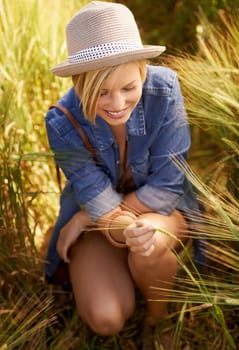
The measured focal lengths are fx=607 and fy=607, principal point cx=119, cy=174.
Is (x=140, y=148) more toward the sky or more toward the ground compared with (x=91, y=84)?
more toward the ground

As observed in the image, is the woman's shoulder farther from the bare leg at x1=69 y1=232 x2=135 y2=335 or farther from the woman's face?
the bare leg at x1=69 y1=232 x2=135 y2=335

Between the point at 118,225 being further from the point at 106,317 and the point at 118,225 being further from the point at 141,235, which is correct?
the point at 106,317

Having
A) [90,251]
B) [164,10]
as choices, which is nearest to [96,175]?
[90,251]

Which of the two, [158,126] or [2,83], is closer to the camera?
[158,126]

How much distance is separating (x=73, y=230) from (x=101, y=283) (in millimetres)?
164

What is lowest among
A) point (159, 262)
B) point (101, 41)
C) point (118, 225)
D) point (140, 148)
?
point (159, 262)

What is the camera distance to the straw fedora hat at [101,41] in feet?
4.17

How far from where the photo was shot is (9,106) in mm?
1801

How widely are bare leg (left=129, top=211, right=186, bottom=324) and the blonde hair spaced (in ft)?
1.10

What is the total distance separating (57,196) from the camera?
2.08m

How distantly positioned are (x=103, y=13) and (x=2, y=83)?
2.35 ft

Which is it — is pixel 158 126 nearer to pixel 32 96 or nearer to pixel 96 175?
pixel 96 175

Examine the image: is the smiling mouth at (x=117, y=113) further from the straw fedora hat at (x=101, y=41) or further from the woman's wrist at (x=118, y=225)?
the woman's wrist at (x=118, y=225)

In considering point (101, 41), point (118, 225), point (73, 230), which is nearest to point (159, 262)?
point (118, 225)
